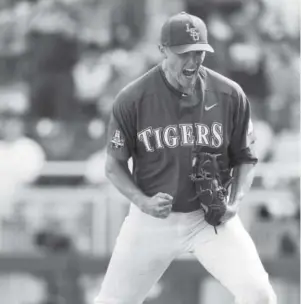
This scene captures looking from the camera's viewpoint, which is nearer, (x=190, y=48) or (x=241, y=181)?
(x=190, y=48)

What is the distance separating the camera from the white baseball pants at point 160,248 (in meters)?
3.95

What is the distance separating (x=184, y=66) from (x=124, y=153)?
0.52 m

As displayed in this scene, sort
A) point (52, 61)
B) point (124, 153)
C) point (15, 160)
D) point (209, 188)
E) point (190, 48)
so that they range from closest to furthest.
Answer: point (190, 48), point (209, 188), point (124, 153), point (15, 160), point (52, 61)

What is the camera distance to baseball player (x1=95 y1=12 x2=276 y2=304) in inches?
156

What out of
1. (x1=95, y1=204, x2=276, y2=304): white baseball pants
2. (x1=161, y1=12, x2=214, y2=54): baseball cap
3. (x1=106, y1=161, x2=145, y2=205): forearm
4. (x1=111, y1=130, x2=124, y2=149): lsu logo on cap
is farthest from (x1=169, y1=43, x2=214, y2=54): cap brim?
(x1=95, y1=204, x2=276, y2=304): white baseball pants

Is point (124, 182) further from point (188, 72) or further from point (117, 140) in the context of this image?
point (188, 72)

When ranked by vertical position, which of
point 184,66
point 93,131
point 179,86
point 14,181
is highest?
point 184,66

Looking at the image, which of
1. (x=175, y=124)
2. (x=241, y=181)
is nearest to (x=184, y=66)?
(x=175, y=124)

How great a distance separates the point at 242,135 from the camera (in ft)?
13.4

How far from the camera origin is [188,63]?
3834 millimetres

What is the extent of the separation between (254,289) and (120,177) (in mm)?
800

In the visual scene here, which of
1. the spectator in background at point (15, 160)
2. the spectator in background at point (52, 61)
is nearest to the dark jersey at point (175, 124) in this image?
the spectator in background at point (15, 160)

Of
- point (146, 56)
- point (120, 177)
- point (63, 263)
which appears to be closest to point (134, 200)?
point (120, 177)

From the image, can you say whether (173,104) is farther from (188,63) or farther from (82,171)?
(82,171)
